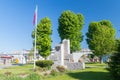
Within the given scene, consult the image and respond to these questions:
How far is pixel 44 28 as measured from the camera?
4478cm

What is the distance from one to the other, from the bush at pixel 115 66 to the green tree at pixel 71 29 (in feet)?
95.2

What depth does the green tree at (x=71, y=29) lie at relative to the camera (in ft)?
163

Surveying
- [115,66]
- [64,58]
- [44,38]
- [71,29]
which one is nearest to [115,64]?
[115,66]

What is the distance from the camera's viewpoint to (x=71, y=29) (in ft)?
162

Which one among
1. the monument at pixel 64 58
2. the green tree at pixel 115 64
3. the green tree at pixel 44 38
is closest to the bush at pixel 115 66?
the green tree at pixel 115 64

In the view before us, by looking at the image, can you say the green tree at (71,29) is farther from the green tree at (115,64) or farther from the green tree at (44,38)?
the green tree at (115,64)

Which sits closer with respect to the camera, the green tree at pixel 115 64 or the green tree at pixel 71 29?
the green tree at pixel 115 64

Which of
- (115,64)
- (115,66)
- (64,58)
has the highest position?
(64,58)

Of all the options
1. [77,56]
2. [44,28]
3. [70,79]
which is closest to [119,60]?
[70,79]

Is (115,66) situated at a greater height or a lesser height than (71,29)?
lesser

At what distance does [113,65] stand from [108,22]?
35.5m

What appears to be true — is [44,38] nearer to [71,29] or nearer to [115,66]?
[71,29]

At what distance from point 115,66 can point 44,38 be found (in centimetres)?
2564

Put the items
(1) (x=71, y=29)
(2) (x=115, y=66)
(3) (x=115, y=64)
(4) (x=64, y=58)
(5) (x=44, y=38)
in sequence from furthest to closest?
(1) (x=71, y=29) → (5) (x=44, y=38) → (4) (x=64, y=58) → (3) (x=115, y=64) → (2) (x=115, y=66)
